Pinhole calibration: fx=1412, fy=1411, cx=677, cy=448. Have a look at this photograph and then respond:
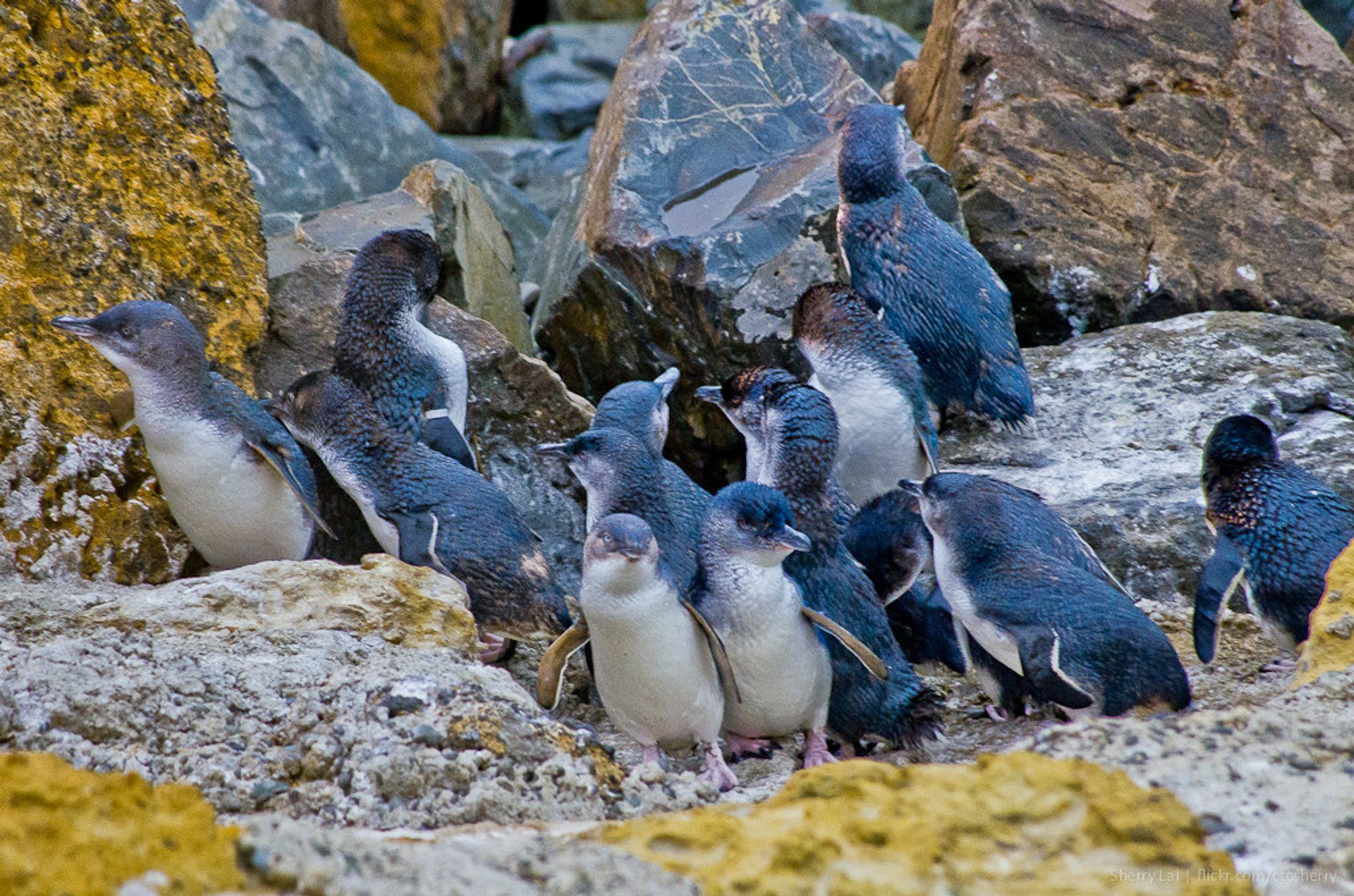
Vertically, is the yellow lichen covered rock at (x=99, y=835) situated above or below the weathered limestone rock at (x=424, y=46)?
below

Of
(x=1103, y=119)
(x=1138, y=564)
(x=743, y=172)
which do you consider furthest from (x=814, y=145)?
(x=1138, y=564)

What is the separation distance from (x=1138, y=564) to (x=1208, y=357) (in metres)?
1.29

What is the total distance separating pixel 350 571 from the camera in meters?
3.68

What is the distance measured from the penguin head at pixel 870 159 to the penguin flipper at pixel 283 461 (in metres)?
2.35

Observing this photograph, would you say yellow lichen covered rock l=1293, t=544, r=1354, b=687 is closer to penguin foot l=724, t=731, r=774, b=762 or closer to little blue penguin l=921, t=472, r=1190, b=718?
little blue penguin l=921, t=472, r=1190, b=718

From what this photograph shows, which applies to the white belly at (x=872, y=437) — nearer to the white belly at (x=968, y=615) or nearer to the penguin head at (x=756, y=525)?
the white belly at (x=968, y=615)

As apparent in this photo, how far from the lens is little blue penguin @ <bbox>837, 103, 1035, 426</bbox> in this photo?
16.9ft

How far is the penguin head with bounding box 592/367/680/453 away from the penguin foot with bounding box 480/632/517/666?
2.35 ft

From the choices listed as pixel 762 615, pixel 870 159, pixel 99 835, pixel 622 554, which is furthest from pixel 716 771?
pixel 870 159

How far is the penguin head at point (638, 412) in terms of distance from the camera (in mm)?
4473

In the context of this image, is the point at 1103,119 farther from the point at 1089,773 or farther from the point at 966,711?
the point at 1089,773

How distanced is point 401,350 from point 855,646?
1.98 metres

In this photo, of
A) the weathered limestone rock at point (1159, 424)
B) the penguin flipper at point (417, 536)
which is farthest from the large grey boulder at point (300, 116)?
the weathered limestone rock at point (1159, 424)

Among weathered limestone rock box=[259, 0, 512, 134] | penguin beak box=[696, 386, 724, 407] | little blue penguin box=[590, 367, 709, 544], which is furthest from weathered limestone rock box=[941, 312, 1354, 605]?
weathered limestone rock box=[259, 0, 512, 134]
